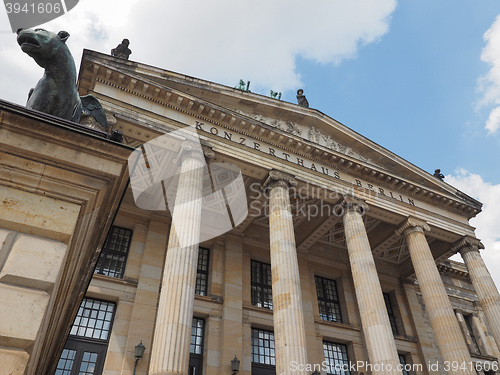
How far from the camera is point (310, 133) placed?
22.4 meters

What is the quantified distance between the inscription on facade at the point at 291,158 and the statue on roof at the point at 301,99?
4573mm

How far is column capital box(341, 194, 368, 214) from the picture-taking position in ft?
65.1

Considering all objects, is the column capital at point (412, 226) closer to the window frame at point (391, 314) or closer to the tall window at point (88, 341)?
the window frame at point (391, 314)

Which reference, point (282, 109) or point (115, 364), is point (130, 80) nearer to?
point (282, 109)

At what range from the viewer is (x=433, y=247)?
25.5 meters

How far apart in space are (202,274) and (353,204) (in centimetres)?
888

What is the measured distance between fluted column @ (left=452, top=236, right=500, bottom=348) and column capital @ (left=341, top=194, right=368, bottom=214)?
25.5 ft

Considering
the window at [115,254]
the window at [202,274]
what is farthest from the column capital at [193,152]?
the window at [202,274]

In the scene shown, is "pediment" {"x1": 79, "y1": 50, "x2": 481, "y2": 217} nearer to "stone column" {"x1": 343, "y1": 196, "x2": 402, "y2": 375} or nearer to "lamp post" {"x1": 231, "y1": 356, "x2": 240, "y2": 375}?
"stone column" {"x1": 343, "y1": 196, "x2": 402, "y2": 375}

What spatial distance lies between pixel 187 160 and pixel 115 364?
889 cm

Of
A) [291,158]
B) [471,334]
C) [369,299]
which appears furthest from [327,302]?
[471,334]

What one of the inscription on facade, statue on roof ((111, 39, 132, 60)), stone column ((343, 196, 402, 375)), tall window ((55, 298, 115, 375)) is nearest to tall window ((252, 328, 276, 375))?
stone column ((343, 196, 402, 375))

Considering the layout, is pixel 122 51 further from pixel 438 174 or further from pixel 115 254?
pixel 438 174

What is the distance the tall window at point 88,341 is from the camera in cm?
1570
